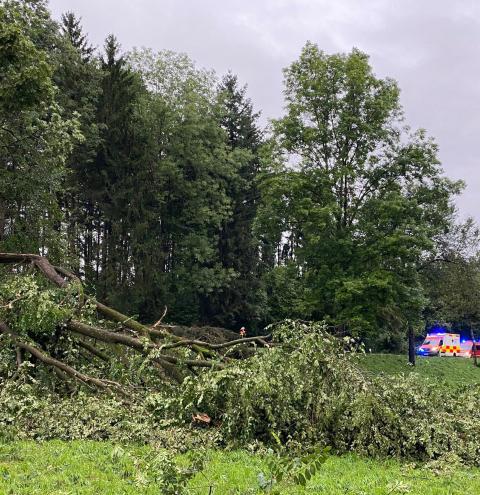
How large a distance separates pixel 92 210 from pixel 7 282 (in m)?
17.3

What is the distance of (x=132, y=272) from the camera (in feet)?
75.4

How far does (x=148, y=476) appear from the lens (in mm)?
4145

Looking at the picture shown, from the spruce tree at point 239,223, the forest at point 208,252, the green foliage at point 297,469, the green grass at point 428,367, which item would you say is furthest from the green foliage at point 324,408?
the spruce tree at point 239,223

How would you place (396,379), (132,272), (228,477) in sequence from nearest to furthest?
(228,477), (396,379), (132,272)

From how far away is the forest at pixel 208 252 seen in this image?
244 inches

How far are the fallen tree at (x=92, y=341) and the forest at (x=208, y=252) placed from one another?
3 centimetres

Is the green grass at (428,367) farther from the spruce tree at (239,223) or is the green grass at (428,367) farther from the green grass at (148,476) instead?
the green grass at (148,476)

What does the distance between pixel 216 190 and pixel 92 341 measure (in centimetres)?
1918

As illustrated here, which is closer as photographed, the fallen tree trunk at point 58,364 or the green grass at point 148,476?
the green grass at point 148,476

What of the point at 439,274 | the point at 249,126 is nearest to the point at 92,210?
the point at 249,126

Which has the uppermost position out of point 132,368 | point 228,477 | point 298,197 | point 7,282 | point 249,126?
point 249,126

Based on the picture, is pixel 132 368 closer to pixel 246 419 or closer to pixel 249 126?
pixel 246 419

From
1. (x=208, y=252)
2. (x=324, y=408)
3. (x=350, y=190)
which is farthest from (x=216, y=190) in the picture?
(x=324, y=408)

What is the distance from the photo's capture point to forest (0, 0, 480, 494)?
6207mm
